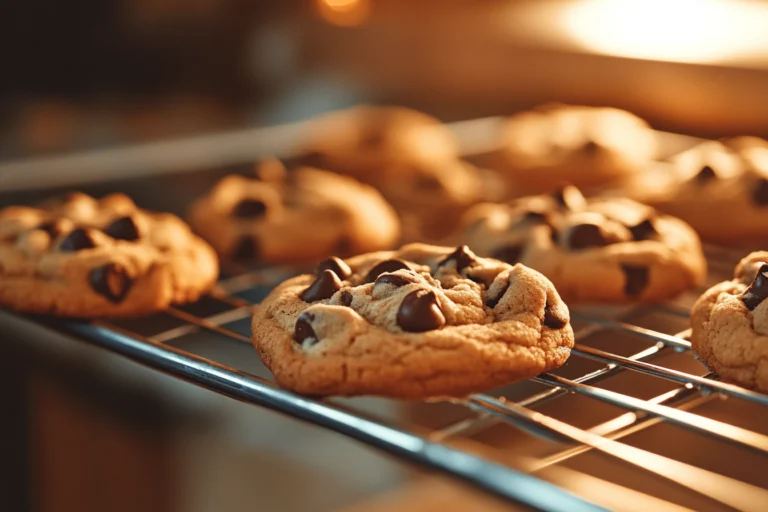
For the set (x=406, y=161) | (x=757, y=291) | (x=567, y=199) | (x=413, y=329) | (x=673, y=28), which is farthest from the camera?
(x=406, y=161)

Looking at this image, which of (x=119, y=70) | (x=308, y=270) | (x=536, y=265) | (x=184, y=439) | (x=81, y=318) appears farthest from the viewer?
(x=119, y=70)

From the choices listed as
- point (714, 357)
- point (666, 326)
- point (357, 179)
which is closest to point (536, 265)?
point (666, 326)

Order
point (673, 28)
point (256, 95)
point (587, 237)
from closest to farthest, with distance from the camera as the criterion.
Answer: point (587, 237)
point (673, 28)
point (256, 95)

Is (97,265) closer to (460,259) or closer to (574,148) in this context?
(460,259)

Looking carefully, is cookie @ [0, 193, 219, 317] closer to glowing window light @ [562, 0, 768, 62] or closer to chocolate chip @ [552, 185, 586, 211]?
chocolate chip @ [552, 185, 586, 211]

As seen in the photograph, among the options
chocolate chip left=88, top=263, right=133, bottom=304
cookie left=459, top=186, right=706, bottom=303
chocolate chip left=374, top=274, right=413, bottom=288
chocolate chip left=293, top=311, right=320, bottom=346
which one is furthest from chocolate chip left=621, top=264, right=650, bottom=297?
chocolate chip left=88, top=263, right=133, bottom=304

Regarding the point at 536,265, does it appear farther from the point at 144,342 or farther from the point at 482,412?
the point at 144,342

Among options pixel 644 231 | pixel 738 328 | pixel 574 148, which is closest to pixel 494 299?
pixel 738 328
